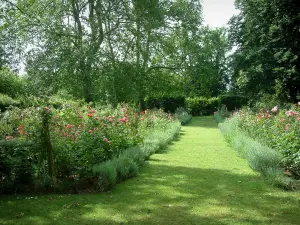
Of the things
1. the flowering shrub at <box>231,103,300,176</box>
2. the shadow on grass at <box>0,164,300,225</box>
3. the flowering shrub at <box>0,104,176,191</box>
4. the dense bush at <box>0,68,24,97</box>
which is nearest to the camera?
the shadow on grass at <box>0,164,300,225</box>

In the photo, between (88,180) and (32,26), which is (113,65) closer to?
(32,26)

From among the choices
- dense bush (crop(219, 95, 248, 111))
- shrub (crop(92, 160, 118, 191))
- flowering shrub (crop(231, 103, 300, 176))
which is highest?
dense bush (crop(219, 95, 248, 111))

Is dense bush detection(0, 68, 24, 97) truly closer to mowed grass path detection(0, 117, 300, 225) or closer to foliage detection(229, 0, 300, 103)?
foliage detection(229, 0, 300, 103)

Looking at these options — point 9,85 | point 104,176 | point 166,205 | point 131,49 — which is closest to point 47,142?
point 104,176

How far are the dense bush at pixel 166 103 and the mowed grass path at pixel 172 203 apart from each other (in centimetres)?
2460

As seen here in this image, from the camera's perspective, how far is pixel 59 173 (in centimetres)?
618

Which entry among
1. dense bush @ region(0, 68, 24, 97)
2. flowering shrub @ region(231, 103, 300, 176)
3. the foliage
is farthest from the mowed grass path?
dense bush @ region(0, 68, 24, 97)

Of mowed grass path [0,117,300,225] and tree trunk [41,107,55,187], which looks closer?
mowed grass path [0,117,300,225]

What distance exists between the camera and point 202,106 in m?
36.4

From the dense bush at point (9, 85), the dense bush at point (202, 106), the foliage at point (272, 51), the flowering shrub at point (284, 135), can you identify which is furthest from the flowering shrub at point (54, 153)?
the dense bush at point (202, 106)

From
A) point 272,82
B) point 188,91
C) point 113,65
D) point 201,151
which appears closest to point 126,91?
point 113,65

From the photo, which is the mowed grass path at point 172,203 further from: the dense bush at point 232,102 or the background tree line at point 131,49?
the dense bush at point 232,102

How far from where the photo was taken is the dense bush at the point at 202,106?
3600cm

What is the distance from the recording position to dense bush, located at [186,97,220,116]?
36003 mm
